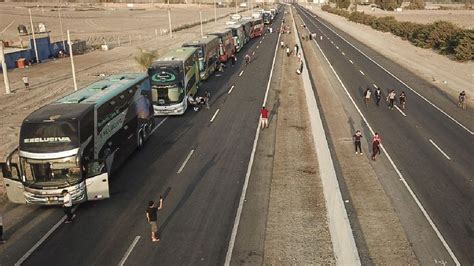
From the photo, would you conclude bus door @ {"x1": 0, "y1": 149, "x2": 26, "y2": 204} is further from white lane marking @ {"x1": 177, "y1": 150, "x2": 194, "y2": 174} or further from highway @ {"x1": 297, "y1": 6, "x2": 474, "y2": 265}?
highway @ {"x1": 297, "y1": 6, "x2": 474, "y2": 265}

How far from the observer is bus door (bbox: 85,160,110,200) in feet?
58.9

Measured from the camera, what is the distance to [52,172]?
17.2m

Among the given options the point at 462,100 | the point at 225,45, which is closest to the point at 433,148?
the point at 462,100

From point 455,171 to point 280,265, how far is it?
12572mm

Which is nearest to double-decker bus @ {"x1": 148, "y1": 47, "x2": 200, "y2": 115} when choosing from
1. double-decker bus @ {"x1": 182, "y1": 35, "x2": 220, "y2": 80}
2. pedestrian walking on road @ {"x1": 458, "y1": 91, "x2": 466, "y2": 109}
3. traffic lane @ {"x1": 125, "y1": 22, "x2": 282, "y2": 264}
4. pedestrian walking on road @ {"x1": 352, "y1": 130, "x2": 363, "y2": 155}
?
traffic lane @ {"x1": 125, "y1": 22, "x2": 282, "y2": 264}

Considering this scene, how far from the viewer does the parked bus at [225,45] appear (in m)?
57.6

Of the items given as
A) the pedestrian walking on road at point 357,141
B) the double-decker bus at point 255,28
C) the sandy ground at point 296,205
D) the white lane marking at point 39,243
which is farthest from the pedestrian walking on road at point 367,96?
the double-decker bus at point 255,28

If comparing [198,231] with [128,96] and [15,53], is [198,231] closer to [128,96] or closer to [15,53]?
[128,96]

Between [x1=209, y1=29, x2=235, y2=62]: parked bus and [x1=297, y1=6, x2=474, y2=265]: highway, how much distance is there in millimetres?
17090

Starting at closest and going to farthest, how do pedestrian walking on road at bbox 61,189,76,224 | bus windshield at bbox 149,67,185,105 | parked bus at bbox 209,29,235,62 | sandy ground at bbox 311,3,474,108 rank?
pedestrian walking on road at bbox 61,189,76,224, bus windshield at bbox 149,67,185,105, sandy ground at bbox 311,3,474,108, parked bus at bbox 209,29,235,62

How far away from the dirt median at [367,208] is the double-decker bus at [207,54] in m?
17.9

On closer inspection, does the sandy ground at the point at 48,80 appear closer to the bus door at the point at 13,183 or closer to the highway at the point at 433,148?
the bus door at the point at 13,183

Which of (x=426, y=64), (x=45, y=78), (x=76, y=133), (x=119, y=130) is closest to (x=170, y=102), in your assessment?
(x=119, y=130)

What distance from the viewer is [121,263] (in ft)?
47.1
